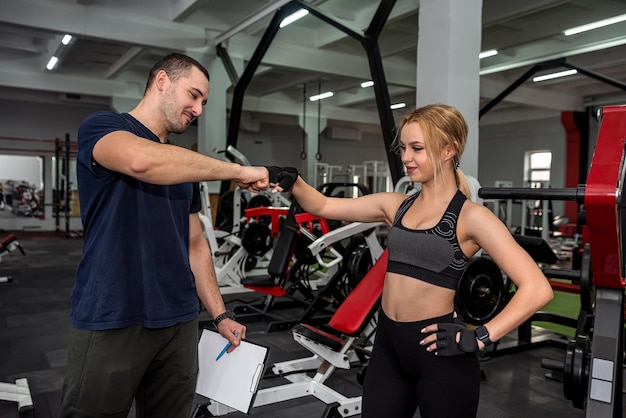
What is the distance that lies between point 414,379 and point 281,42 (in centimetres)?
745

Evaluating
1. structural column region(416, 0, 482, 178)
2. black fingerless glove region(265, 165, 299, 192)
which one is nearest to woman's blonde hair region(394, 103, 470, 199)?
black fingerless glove region(265, 165, 299, 192)

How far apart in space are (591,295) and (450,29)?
7.66ft

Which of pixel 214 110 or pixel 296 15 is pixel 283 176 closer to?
pixel 296 15

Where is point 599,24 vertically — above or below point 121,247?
above

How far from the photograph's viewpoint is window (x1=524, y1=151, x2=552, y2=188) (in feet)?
45.2

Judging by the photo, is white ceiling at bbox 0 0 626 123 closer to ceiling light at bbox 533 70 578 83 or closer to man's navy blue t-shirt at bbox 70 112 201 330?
ceiling light at bbox 533 70 578 83

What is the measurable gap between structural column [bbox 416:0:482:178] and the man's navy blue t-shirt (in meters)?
2.96

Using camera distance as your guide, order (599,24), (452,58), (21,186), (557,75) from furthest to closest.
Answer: (21,186) < (557,75) < (599,24) < (452,58)

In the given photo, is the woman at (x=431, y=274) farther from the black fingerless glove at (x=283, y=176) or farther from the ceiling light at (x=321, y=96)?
the ceiling light at (x=321, y=96)

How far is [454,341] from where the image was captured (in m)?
1.29

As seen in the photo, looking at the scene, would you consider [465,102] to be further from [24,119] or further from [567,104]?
[24,119]

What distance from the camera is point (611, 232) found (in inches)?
55.6

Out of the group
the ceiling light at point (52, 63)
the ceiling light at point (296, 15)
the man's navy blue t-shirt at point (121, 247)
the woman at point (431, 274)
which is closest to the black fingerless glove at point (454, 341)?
the woman at point (431, 274)

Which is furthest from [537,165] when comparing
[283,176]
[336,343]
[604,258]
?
[283,176]
